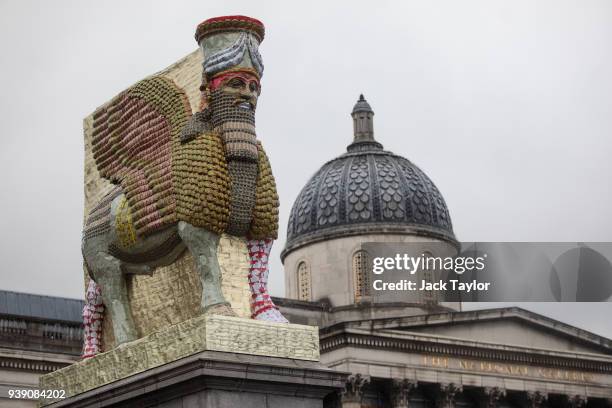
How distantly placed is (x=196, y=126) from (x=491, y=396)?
4401 centimetres

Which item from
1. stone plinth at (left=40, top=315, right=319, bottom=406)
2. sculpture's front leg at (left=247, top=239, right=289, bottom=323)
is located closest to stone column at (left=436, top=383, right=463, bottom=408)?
stone plinth at (left=40, top=315, right=319, bottom=406)

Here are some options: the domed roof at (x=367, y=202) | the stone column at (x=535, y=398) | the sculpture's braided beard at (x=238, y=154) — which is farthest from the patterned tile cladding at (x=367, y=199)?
the sculpture's braided beard at (x=238, y=154)

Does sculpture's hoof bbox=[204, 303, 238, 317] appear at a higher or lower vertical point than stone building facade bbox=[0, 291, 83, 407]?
lower

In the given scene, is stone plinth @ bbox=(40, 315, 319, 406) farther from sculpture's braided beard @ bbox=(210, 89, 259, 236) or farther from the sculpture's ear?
the sculpture's ear

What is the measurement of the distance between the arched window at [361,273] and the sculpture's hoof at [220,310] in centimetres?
4640

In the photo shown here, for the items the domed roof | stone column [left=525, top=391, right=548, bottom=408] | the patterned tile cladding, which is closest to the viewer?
stone column [left=525, top=391, right=548, bottom=408]

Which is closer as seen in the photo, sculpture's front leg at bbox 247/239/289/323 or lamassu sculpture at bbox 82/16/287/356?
lamassu sculpture at bbox 82/16/287/356

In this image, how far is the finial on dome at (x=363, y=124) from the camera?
225ft

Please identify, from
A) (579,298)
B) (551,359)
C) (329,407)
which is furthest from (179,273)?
(551,359)

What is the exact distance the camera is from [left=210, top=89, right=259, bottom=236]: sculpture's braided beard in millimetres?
16922

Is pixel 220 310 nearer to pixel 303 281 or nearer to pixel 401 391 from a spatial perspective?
pixel 401 391

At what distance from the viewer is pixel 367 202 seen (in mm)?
63875

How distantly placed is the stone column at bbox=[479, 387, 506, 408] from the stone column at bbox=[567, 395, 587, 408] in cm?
434

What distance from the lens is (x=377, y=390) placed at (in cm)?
5672
